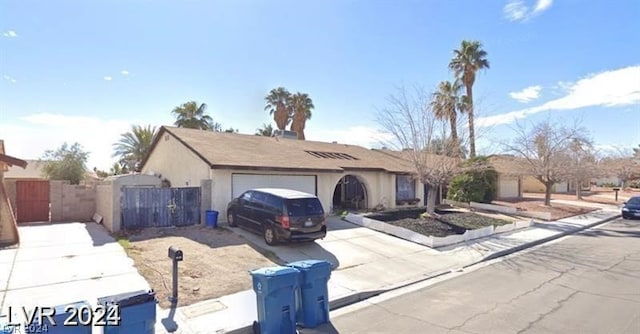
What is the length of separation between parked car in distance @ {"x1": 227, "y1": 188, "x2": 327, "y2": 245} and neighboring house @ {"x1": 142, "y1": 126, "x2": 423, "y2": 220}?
2.84 metres

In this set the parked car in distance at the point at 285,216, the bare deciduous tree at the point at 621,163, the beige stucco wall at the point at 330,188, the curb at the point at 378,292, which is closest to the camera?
the curb at the point at 378,292

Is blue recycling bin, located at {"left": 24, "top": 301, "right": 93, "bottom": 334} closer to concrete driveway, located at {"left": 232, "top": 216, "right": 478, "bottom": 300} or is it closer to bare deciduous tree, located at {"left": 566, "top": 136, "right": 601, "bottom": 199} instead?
concrete driveway, located at {"left": 232, "top": 216, "right": 478, "bottom": 300}

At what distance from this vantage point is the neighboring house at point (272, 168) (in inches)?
618

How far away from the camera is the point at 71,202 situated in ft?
54.4

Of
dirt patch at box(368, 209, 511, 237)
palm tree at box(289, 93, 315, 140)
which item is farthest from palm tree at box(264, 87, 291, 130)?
dirt patch at box(368, 209, 511, 237)

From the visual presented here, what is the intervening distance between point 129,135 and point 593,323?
113 feet

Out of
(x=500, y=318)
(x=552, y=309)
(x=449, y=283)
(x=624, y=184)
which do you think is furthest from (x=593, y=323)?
(x=624, y=184)

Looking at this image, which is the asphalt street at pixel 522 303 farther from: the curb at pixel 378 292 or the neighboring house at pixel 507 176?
the neighboring house at pixel 507 176

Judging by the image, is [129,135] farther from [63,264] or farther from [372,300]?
[372,300]

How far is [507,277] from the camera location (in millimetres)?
9766

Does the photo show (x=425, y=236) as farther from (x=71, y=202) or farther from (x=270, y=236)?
(x=71, y=202)

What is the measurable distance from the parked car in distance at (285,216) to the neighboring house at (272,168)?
9.32 ft

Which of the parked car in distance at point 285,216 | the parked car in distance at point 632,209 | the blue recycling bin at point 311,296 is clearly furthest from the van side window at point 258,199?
the parked car in distance at point 632,209

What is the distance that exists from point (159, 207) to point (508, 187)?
110 ft
